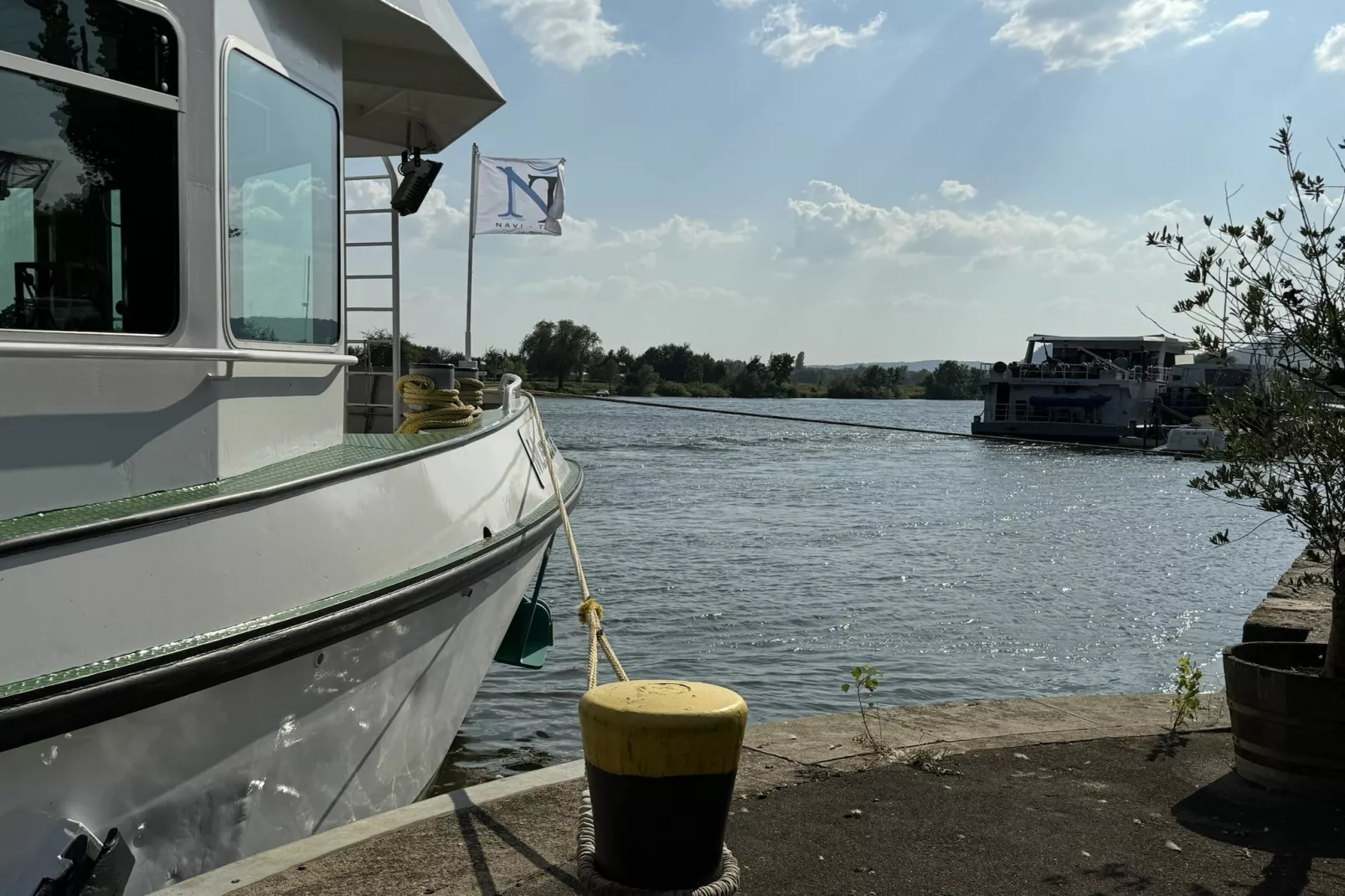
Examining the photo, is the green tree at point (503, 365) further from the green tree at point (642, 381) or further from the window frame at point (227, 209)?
the green tree at point (642, 381)

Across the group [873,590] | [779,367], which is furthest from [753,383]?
[873,590]

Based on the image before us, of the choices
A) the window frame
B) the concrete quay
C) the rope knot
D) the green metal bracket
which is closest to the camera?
the concrete quay

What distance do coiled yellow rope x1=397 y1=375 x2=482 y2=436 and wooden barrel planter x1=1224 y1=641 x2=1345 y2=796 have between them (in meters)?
4.05

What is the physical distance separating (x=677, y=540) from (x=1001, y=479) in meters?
22.2

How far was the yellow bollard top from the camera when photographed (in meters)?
2.75

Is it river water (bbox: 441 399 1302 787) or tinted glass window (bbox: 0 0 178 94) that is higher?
tinted glass window (bbox: 0 0 178 94)

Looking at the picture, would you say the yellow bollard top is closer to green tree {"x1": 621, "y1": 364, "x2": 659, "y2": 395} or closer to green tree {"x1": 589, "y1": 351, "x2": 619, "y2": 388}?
green tree {"x1": 589, "y1": 351, "x2": 619, "y2": 388}

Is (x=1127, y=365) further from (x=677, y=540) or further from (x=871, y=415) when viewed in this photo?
(x=677, y=540)

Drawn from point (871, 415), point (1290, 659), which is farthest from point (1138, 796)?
point (871, 415)

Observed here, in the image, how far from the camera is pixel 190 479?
161 inches

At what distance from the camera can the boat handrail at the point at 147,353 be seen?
3504mm

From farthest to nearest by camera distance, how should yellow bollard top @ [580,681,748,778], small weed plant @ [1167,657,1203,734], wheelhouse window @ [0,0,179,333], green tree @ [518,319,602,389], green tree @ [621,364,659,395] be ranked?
green tree @ [621,364,659,395], green tree @ [518,319,602,389], small weed plant @ [1167,657,1203,734], wheelhouse window @ [0,0,179,333], yellow bollard top @ [580,681,748,778]

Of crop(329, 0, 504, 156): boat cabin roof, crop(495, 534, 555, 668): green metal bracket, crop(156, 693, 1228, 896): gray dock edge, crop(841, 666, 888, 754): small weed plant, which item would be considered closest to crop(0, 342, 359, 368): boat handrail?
crop(329, 0, 504, 156): boat cabin roof

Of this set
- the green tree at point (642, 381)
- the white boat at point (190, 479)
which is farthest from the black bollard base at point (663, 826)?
the green tree at point (642, 381)
